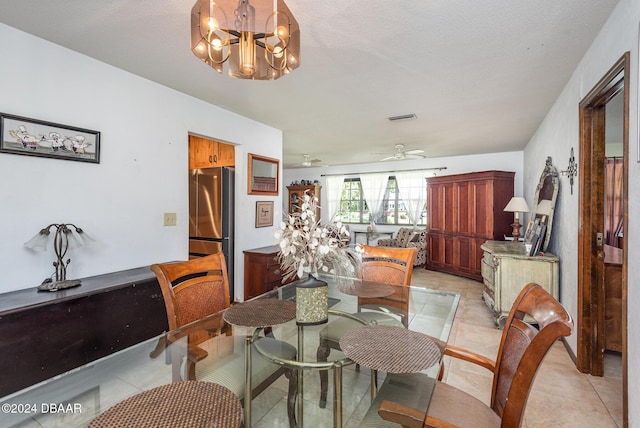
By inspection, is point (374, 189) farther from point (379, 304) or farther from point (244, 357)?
point (244, 357)

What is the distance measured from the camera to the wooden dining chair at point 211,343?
4.17 feet

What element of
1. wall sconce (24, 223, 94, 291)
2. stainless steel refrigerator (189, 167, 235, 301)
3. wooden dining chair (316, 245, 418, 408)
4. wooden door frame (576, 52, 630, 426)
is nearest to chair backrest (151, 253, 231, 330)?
wooden dining chair (316, 245, 418, 408)

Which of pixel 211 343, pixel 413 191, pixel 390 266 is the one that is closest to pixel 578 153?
pixel 390 266

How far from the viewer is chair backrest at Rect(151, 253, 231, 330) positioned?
155cm

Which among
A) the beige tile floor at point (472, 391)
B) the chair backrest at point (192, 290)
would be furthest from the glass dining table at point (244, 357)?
the chair backrest at point (192, 290)

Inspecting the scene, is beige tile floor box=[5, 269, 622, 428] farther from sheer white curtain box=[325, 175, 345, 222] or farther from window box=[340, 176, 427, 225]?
sheer white curtain box=[325, 175, 345, 222]

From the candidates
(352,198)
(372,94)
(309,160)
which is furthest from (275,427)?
(352,198)

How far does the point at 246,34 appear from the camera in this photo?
51.4 inches

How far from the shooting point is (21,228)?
6.28 feet

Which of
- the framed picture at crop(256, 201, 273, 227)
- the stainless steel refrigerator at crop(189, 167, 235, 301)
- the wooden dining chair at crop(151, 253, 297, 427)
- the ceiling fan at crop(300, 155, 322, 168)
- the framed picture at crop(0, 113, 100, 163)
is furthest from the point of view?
the ceiling fan at crop(300, 155, 322, 168)

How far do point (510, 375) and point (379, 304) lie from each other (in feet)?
3.35

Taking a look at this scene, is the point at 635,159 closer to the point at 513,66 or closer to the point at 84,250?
the point at 513,66

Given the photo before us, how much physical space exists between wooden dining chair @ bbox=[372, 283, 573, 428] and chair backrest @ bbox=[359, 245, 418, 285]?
3.16ft

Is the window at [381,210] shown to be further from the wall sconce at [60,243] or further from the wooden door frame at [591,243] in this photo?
the wall sconce at [60,243]
